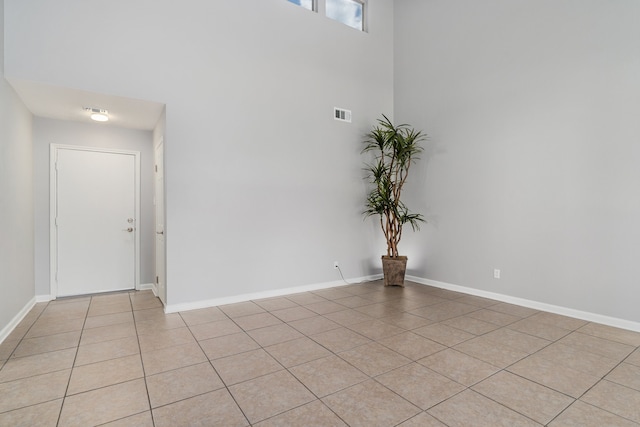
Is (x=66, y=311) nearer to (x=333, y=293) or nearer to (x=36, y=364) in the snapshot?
(x=36, y=364)

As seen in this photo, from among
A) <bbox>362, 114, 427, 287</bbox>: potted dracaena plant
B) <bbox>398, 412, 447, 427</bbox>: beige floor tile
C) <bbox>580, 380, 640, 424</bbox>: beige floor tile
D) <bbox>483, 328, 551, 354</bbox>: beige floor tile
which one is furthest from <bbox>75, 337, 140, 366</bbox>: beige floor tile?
<bbox>362, 114, 427, 287</bbox>: potted dracaena plant

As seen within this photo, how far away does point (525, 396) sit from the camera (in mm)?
2105

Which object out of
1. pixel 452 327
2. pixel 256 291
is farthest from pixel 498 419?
pixel 256 291

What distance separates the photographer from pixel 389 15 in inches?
225

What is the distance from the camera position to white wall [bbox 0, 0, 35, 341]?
3041 mm

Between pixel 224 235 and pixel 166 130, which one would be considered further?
pixel 224 235

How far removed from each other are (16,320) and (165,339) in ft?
5.66

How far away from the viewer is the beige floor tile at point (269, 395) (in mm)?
1958

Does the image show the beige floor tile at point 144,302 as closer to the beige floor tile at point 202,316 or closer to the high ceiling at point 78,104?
the beige floor tile at point 202,316

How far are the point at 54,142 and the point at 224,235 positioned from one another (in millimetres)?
2578

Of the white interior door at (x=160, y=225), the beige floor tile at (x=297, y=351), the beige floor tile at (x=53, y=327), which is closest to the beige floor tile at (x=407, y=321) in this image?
the beige floor tile at (x=297, y=351)

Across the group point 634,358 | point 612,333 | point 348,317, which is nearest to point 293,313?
point 348,317

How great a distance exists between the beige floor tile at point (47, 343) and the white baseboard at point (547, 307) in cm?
452

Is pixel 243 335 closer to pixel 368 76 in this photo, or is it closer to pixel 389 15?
pixel 368 76
